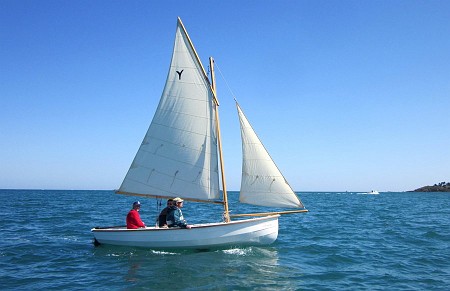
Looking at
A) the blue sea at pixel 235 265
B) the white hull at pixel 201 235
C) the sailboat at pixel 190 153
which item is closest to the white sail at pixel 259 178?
the sailboat at pixel 190 153

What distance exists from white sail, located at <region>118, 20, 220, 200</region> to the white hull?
81.4 inches

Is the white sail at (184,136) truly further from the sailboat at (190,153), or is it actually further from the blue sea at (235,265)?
the blue sea at (235,265)

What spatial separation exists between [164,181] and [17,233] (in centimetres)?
A: 1053

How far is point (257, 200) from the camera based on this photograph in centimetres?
1680

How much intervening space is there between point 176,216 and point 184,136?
3.83m

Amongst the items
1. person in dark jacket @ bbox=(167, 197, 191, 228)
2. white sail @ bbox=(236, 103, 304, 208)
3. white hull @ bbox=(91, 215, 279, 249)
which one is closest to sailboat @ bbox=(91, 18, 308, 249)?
white sail @ bbox=(236, 103, 304, 208)

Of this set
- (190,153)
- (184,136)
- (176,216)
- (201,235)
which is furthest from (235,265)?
(184,136)

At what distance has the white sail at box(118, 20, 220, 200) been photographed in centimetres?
1728

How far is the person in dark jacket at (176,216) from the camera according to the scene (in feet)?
52.0

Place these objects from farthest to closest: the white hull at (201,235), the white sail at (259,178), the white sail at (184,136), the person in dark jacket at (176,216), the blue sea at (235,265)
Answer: the white sail at (184,136) → the white sail at (259,178) → the person in dark jacket at (176,216) → the white hull at (201,235) → the blue sea at (235,265)

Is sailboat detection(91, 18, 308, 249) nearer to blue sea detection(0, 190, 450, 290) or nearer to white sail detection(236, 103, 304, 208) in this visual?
white sail detection(236, 103, 304, 208)

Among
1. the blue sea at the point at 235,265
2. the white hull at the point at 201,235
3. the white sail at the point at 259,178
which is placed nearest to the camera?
the blue sea at the point at 235,265

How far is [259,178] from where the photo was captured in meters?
16.7

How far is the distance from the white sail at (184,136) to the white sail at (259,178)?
4.78ft
